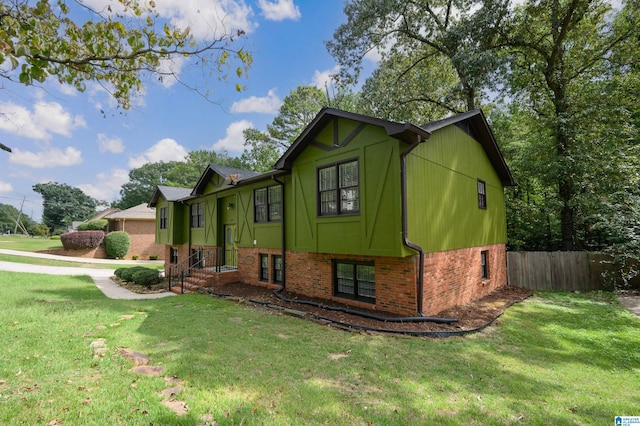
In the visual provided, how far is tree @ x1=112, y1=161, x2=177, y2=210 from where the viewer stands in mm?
58125

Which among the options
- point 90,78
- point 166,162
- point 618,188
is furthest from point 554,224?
point 166,162

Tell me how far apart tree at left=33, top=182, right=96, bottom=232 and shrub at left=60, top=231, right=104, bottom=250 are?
49.4m

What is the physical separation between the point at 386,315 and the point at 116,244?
27.7m

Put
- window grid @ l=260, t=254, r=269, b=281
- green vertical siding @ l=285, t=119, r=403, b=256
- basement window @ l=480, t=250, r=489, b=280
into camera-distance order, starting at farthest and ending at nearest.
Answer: window grid @ l=260, t=254, r=269, b=281 < basement window @ l=480, t=250, r=489, b=280 < green vertical siding @ l=285, t=119, r=403, b=256

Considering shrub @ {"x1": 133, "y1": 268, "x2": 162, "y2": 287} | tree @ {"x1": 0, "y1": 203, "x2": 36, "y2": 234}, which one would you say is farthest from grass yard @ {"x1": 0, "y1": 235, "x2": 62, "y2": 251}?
tree @ {"x1": 0, "y1": 203, "x2": 36, "y2": 234}

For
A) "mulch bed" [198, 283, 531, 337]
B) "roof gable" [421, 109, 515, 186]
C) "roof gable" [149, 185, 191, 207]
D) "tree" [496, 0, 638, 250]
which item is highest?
"tree" [496, 0, 638, 250]

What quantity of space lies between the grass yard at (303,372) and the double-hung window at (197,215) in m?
8.56

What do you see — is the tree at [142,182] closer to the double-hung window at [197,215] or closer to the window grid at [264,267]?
the double-hung window at [197,215]

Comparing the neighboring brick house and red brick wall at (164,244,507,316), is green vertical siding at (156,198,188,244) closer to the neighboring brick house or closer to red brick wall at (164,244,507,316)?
red brick wall at (164,244,507,316)

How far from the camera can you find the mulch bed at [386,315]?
7000 mm

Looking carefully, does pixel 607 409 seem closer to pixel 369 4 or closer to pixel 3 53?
pixel 3 53

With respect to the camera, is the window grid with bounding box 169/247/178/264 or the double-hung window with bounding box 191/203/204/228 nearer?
the double-hung window with bounding box 191/203/204/228

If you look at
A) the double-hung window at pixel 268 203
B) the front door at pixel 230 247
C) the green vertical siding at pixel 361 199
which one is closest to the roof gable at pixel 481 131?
the green vertical siding at pixel 361 199

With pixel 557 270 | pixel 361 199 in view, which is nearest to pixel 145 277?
pixel 361 199
